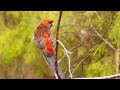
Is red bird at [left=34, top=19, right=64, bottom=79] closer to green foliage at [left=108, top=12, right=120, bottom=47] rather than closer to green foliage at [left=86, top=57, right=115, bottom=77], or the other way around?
green foliage at [left=108, top=12, right=120, bottom=47]

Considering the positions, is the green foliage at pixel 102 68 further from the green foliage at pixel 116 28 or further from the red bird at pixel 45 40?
the red bird at pixel 45 40

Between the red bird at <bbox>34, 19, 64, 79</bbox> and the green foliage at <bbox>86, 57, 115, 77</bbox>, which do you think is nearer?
the red bird at <bbox>34, 19, 64, 79</bbox>

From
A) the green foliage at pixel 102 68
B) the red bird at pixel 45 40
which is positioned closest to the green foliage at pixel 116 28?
the red bird at pixel 45 40

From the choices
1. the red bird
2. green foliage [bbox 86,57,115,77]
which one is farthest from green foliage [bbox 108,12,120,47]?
green foliage [bbox 86,57,115,77]

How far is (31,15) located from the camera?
3.87 meters

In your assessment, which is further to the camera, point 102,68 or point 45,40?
point 102,68

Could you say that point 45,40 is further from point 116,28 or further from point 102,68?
point 102,68

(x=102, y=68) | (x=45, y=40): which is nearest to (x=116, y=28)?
(x=45, y=40)

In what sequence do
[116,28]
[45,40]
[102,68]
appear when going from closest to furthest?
1. [45,40]
2. [116,28]
3. [102,68]
